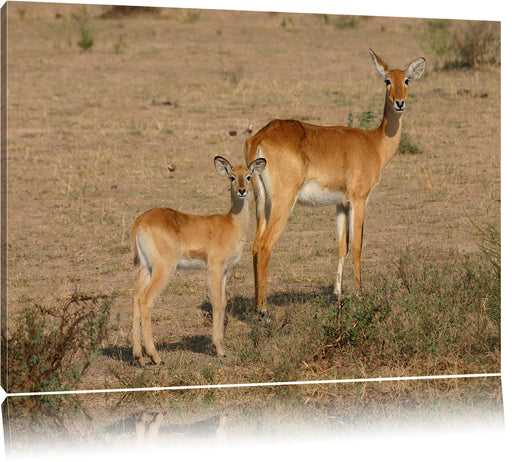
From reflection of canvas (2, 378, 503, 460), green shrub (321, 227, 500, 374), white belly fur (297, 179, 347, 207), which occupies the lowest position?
reflection of canvas (2, 378, 503, 460)

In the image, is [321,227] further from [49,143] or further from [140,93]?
[140,93]

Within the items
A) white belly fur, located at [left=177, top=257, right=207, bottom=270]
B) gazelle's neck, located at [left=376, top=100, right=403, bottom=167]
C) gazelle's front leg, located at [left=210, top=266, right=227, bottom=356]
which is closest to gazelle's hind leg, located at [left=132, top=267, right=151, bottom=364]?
white belly fur, located at [left=177, top=257, right=207, bottom=270]

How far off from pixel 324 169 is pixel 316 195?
0.22 meters

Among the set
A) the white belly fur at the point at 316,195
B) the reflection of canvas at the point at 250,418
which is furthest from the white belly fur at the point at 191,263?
the white belly fur at the point at 316,195

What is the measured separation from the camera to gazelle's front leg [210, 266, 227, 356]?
22.1 ft

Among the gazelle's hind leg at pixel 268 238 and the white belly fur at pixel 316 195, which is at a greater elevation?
the white belly fur at pixel 316 195

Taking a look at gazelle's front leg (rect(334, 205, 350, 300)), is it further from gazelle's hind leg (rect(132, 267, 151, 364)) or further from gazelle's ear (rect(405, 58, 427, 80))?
gazelle's hind leg (rect(132, 267, 151, 364))

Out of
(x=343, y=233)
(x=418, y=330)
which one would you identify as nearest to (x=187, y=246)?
(x=418, y=330)

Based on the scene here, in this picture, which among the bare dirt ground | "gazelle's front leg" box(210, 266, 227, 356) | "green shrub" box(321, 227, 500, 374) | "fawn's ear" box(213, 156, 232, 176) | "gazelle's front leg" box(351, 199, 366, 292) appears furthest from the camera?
the bare dirt ground

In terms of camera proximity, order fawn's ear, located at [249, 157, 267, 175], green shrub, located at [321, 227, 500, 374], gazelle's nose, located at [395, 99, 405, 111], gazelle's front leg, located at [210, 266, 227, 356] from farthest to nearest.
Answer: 1. gazelle's nose, located at [395, 99, 405, 111]
2. green shrub, located at [321, 227, 500, 374]
3. gazelle's front leg, located at [210, 266, 227, 356]
4. fawn's ear, located at [249, 157, 267, 175]

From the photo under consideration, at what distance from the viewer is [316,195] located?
8281mm

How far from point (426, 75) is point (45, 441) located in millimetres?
12824

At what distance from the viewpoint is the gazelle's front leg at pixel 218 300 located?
6734 millimetres

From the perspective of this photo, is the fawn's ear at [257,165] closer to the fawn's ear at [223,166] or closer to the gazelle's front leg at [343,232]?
the fawn's ear at [223,166]
